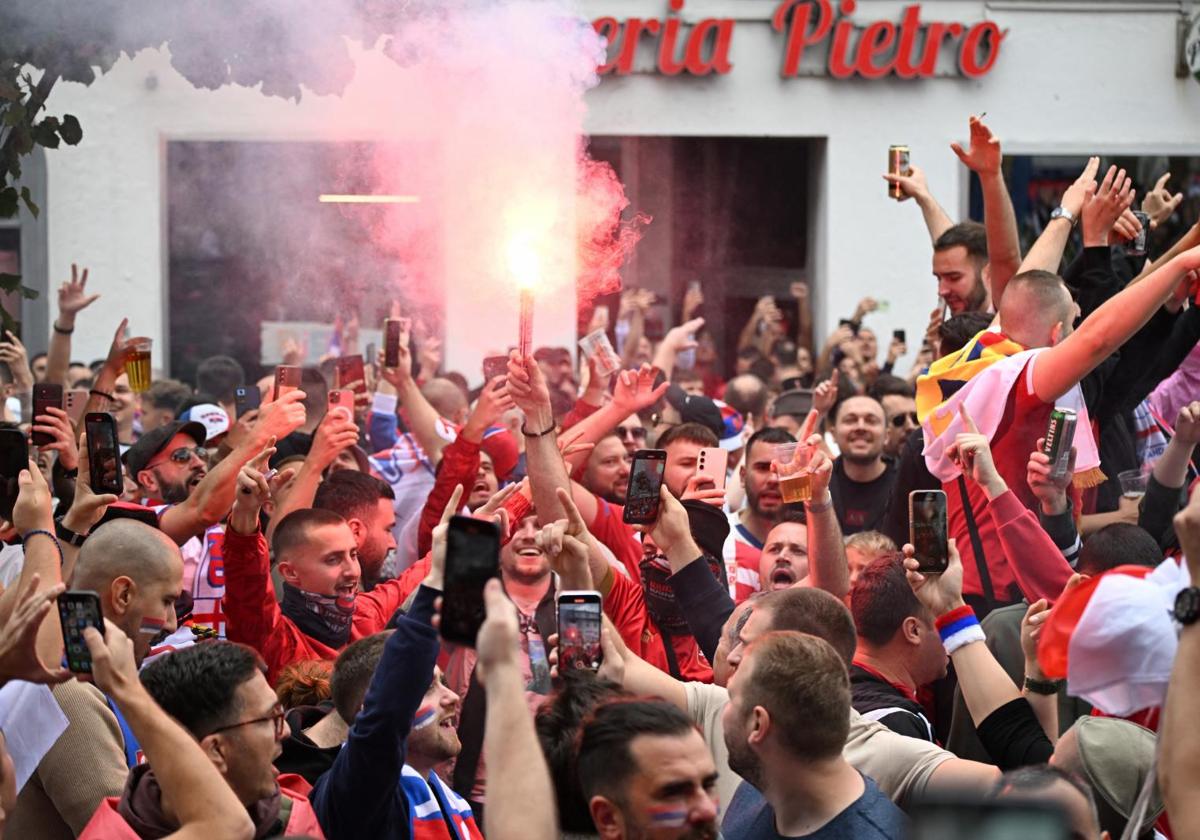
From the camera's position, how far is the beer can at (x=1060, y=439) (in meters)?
4.97

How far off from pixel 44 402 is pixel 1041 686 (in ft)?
12.4

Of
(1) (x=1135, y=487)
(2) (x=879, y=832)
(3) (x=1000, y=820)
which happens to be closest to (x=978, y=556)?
(1) (x=1135, y=487)

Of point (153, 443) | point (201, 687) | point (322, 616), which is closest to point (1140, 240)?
point (322, 616)

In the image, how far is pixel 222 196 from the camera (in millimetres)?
16359

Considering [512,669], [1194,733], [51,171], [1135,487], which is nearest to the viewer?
[1194,733]

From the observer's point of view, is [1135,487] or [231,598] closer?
[231,598]

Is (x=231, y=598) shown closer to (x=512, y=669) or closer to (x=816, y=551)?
(x=816, y=551)

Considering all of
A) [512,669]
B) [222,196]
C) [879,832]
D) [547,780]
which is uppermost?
[222,196]

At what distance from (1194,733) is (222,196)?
1477 centimetres

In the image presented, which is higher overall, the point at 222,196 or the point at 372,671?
the point at 222,196

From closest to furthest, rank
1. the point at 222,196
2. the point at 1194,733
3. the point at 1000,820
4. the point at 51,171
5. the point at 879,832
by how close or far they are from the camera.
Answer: the point at 1000,820, the point at 1194,733, the point at 879,832, the point at 51,171, the point at 222,196

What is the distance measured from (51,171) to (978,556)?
11.9 metres

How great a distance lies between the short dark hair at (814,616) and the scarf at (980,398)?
1.18m

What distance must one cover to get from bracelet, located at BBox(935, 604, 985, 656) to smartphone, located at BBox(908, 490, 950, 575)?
19 cm
